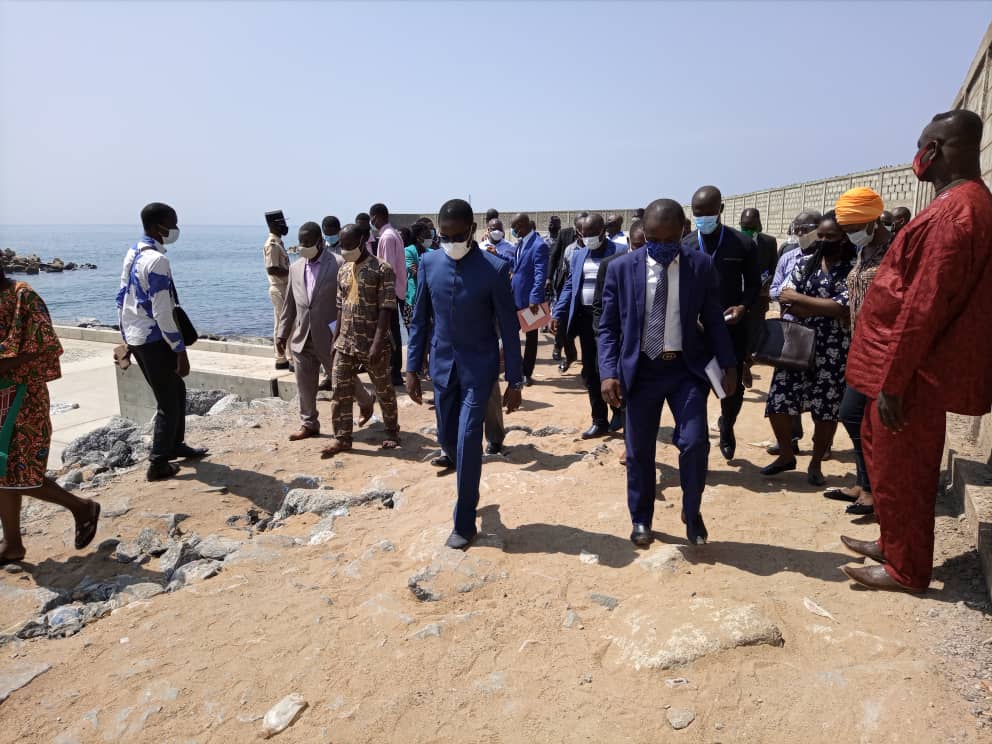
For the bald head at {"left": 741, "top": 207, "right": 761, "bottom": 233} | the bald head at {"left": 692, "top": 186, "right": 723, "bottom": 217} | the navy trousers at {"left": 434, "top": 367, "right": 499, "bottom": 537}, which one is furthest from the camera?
the bald head at {"left": 741, "top": 207, "right": 761, "bottom": 233}

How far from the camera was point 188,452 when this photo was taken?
21.0 ft

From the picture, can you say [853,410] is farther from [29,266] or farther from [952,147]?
[29,266]

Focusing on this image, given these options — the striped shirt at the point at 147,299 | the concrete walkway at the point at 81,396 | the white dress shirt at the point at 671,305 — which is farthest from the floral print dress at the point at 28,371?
the concrete walkway at the point at 81,396

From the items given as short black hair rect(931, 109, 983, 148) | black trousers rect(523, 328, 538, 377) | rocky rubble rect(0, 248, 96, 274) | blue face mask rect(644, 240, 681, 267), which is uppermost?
rocky rubble rect(0, 248, 96, 274)

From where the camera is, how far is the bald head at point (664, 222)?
3473mm

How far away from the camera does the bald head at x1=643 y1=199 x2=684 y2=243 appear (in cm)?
347

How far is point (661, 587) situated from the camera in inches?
132

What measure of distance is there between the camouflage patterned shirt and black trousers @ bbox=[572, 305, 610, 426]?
1744 mm

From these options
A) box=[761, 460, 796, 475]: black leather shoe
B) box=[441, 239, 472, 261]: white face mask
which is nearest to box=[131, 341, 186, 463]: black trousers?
box=[441, 239, 472, 261]: white face mask

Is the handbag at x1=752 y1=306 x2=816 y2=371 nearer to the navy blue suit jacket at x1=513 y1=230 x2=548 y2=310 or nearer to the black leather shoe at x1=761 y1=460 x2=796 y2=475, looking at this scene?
the black leather shoe at x1=761 y1=460 x2=796 y2=475

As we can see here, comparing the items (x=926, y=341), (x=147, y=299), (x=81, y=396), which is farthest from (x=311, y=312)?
(x=81, y=396)

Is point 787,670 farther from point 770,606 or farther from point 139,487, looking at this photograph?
point 139,487

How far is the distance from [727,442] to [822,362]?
106cm

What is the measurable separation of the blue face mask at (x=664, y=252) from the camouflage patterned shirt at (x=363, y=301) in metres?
2.98
